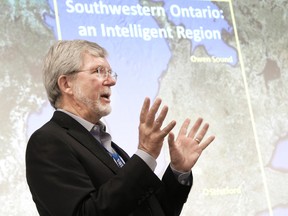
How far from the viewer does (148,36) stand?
3.36 metres

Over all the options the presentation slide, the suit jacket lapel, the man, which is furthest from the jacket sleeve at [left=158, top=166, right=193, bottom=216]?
the presentation slide

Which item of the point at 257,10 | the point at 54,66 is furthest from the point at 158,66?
the point at 54,66

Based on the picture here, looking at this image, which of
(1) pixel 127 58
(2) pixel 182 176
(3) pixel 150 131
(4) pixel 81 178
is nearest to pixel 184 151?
(2) pixel 182 176

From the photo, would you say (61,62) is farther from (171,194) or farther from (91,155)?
(171,194)

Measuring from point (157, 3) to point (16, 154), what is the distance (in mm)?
1161

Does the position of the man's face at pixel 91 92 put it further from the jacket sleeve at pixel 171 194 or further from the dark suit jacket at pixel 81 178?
the jacket sleeve at pixel 171 194

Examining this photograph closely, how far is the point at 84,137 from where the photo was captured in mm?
1692

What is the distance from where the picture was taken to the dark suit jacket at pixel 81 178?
1509mm

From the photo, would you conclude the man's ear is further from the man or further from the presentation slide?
the presentation slide

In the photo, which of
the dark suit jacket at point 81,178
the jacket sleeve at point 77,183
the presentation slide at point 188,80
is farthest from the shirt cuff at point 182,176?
the presentation slide at point 188,80

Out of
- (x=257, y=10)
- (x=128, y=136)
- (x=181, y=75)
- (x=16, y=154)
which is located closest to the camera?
(x=16, y=154)

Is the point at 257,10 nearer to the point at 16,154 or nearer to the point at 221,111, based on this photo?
the point at 221,111

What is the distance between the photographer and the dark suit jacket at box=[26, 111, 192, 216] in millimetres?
1509

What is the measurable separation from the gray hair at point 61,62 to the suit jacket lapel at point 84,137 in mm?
101
